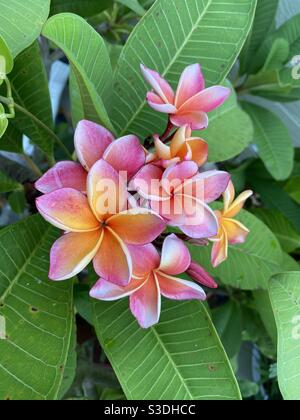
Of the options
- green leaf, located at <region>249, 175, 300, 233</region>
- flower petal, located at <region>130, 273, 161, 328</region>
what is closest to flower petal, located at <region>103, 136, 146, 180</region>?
flower petal, located at <region>130, 273, 161, 328</region>

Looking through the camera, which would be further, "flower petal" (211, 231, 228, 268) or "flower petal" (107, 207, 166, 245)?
"flower petal" (211, 231, 228, 268)

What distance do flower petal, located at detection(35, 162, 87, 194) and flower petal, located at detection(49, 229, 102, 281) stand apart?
0.05 m

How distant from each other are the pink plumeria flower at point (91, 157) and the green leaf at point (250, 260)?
0.87 ft

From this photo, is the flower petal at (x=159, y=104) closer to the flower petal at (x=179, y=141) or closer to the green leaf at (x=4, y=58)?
the flower petal at (x=179, y=141)

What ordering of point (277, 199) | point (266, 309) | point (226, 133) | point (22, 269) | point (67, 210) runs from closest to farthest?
point (67, 210)
point (22, 269)
point (226, 133)
point (266, 309)
point (277, 199)

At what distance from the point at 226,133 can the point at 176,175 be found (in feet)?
1.25

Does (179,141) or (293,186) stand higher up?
(179,141)

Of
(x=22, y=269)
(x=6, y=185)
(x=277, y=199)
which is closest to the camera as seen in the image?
(x=22, y=269)

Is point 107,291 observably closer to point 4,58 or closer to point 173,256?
point 173,256

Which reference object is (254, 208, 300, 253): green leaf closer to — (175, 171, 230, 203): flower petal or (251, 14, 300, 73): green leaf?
(251, 14, 300, 73): green leaf

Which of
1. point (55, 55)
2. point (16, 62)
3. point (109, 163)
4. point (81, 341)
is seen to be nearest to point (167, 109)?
point (109, 163)

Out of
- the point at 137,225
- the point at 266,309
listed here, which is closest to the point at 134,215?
the point at 137,225

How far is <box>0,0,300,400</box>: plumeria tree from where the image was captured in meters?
0.42

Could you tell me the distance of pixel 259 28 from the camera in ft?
3.18
